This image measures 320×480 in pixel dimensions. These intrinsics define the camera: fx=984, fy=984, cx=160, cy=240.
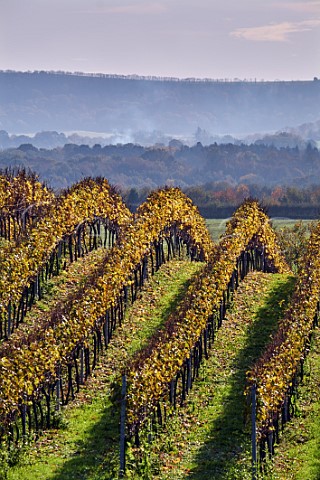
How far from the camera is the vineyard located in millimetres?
28672

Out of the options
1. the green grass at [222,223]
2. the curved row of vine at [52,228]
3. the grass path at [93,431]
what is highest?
the curved row of vine at [52,228]

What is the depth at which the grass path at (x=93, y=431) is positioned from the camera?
1073 inches

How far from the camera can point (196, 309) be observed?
119ft

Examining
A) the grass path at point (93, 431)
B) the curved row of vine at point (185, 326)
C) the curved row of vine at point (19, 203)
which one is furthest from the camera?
the curved row of vine at point (19, 203)

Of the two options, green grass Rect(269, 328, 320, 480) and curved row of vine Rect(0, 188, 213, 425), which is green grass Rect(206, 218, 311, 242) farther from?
green grass Rect(269, 328, 320, 480)

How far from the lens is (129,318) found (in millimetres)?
40438

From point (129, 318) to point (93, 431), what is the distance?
35.3 feet

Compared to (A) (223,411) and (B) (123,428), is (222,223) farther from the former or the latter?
(B) (123,428)

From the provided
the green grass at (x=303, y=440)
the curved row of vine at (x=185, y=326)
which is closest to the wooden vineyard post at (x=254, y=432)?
the green grass at (x=303, y=440)

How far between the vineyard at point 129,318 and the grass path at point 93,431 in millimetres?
105

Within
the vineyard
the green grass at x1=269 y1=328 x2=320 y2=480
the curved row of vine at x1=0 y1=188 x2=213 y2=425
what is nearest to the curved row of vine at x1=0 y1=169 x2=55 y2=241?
the vineyard

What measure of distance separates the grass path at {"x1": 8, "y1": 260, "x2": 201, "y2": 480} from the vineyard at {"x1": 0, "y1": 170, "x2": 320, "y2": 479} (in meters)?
0.10

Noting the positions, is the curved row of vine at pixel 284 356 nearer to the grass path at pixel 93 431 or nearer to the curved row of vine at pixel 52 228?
the grass path at pixel 93 431

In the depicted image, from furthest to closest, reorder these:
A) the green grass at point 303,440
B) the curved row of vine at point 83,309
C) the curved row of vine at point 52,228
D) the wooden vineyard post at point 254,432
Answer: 1. the curved row of vine at point 52,228
2. the curved row of vine at point 83,309
3. the green grass at point 303,440
4. the wooden vineyard post at point 254,432
